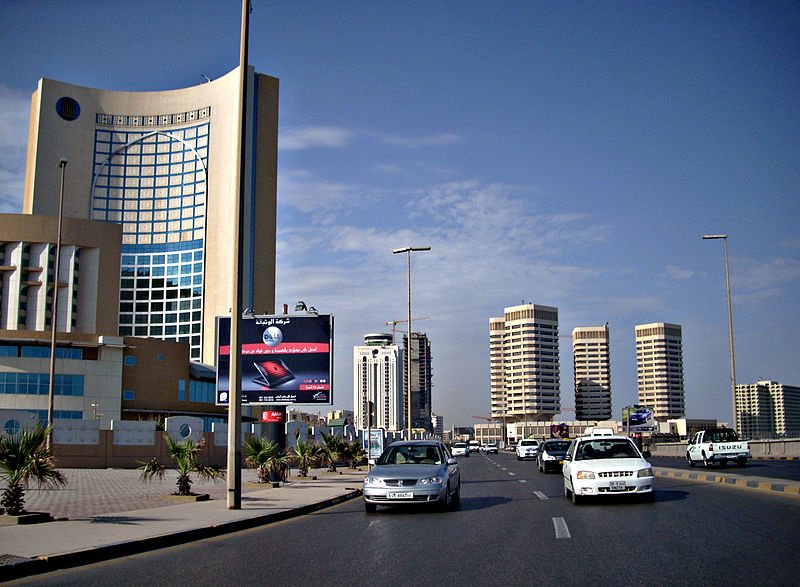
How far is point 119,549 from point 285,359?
21.2 m

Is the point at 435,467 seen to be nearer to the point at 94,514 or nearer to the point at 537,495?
the point at 537,495

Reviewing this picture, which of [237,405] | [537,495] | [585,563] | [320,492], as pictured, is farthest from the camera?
[320,492]

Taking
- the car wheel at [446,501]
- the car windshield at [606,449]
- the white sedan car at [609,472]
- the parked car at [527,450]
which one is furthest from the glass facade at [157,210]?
the white sedan car at [609,472]

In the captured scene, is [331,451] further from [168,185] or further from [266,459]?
[168,185]

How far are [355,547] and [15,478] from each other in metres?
6.30

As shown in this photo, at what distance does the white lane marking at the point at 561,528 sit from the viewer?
39.0 feet

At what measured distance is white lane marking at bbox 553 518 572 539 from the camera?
11.9m

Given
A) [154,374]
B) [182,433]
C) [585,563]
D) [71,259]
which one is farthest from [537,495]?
[71,259]

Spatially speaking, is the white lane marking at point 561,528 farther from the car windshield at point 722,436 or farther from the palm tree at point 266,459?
the car windshield at point 722,436

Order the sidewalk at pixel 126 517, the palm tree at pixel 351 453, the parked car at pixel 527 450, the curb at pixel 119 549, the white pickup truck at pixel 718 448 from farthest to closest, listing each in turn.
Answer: the parked car at pixel 527 450 → the palm tree at pixel 351 453 → the white pickup truck at pixel 718 448 → the sidewalk at pixel 126 517 → the curb at pixel 119 549

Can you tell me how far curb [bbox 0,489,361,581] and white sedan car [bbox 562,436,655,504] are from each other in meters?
6.31

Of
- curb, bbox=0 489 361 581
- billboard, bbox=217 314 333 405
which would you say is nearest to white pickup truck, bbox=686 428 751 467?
billboard, bbox=217 314 333 405

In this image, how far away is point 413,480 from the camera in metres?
16.2

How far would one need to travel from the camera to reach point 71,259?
9100cm
